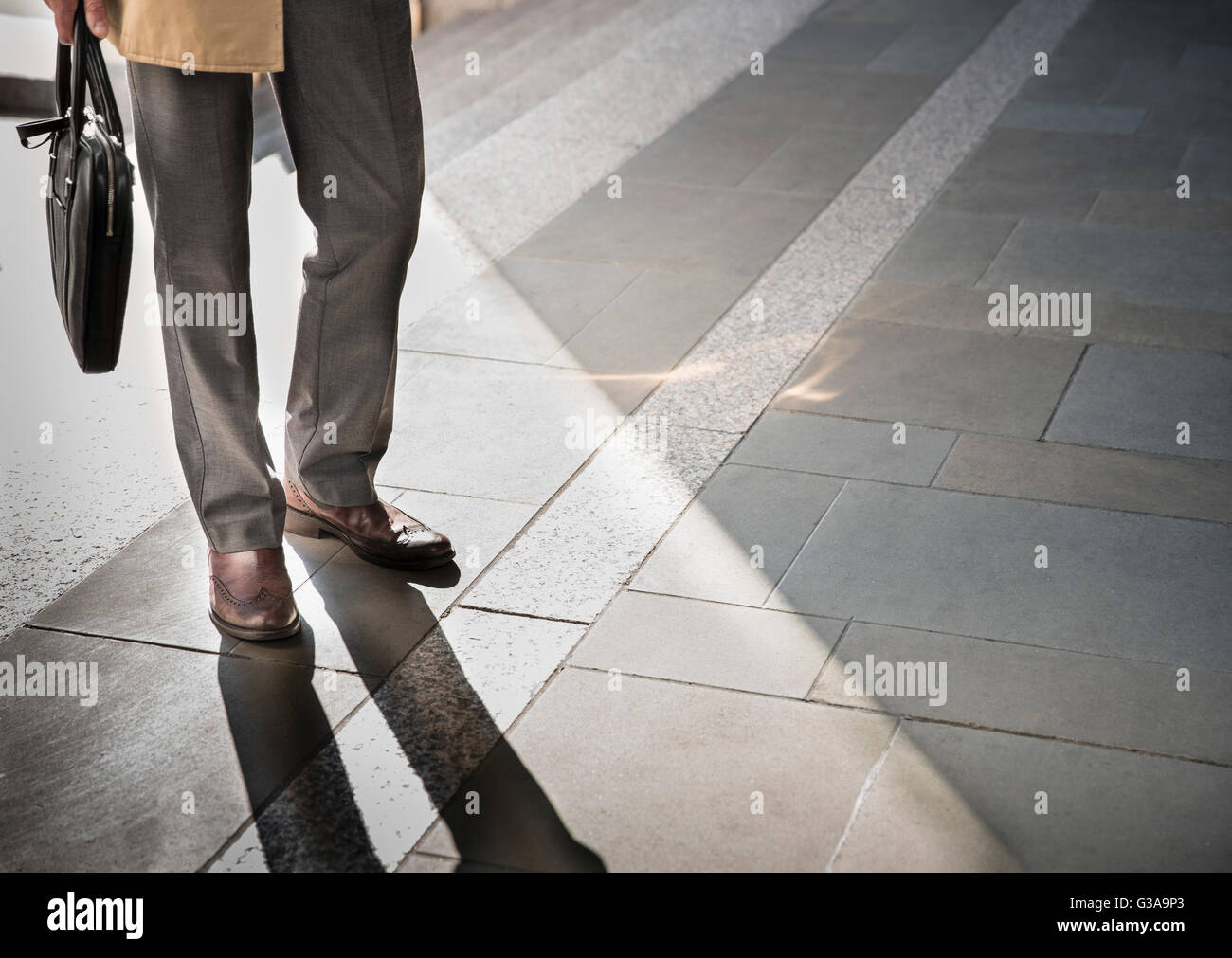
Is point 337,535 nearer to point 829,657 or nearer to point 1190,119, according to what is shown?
point 829,657

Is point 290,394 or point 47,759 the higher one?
point 290,394

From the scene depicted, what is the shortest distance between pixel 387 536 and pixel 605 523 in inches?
19.4

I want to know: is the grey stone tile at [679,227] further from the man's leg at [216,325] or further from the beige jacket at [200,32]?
the beige jacket at [200,32]

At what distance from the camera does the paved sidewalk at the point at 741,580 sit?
2.28 m

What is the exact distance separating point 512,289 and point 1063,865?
9.24 feet

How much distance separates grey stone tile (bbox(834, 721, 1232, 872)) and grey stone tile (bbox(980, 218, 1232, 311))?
2.06 m

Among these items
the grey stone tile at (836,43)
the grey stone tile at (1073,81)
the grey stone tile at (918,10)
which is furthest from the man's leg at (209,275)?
the grey stone tile at (918,10)

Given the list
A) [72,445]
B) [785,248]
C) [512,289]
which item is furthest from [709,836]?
[785,248]

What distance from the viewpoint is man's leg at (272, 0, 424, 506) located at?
→ 254cm

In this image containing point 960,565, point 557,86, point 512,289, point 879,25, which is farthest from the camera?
point 879,25

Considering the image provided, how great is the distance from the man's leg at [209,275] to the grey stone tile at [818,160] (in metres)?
3.08

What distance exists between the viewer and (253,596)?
2.73 metres
